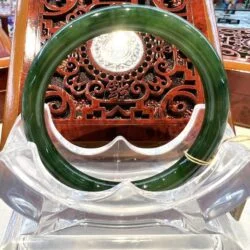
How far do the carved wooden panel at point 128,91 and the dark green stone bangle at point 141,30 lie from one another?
0.77ft

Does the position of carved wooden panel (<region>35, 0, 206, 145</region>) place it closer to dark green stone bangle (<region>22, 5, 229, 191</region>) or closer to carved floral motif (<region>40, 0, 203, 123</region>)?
carved floral motif (<region>40, 0, 203, 123</region>)

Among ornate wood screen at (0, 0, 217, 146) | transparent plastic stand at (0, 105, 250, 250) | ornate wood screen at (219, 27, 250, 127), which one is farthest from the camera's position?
ornate wood screen at (219, 27, 250, 127)

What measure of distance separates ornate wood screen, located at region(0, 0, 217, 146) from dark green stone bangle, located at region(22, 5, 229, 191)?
0.23m

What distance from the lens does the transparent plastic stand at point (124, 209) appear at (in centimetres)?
63

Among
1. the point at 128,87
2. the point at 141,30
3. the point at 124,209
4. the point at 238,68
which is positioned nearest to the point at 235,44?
the point at 238,68

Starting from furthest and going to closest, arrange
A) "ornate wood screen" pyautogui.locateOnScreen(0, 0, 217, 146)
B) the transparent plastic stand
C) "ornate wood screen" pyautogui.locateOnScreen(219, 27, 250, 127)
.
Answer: "ornate wood screen" pyautogui.locateOnScreen(219, 27, 250, 127) → "ornate wood screen" pyautogui.locateOnScreen(0, 0, 217, 146) → the transparent plastic stand

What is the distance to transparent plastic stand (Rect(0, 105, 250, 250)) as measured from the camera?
2.08ft

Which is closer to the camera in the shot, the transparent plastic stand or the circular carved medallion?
the transparent plastic stand

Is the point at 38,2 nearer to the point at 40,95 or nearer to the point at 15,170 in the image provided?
A: the point at 40,95

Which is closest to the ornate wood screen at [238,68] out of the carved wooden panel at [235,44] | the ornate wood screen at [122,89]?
the carved wooden panel at [235,44]

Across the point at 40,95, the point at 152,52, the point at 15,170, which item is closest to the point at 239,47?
the point at 152,52

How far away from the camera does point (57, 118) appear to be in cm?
99

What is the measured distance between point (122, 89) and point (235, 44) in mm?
625

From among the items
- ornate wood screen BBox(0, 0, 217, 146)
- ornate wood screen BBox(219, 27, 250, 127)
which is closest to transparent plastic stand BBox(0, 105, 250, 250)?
Result: ornate wood screen BBox(0, 0, 217, 146)
